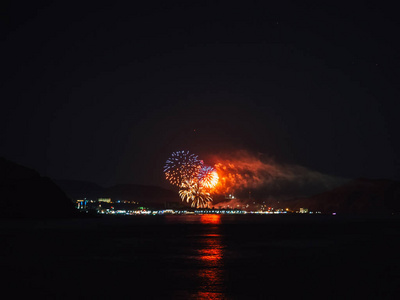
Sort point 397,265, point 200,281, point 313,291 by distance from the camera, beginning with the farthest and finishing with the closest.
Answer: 1. point 397,265
2. point 200,281
3. point 313,291

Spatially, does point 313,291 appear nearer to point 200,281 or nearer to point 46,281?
point 200,281

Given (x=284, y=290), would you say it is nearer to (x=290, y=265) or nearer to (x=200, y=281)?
(x=200, y=281)

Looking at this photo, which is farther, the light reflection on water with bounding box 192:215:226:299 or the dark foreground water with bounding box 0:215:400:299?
the dark foreground water with bounding box 0:215:400:299

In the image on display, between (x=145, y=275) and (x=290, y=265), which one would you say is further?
(x=290, y=265)

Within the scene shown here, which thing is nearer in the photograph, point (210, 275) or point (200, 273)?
point (210, 275)

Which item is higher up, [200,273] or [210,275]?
[200,273]

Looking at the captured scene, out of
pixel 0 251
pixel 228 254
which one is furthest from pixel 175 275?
pixel 0 251

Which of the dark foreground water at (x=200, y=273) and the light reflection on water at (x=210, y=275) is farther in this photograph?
the dark foreground water at (x=200, y=273)

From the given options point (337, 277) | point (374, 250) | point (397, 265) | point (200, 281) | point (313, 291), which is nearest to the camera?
point (313, 291)

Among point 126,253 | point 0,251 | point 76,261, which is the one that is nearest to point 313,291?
point 76,261
